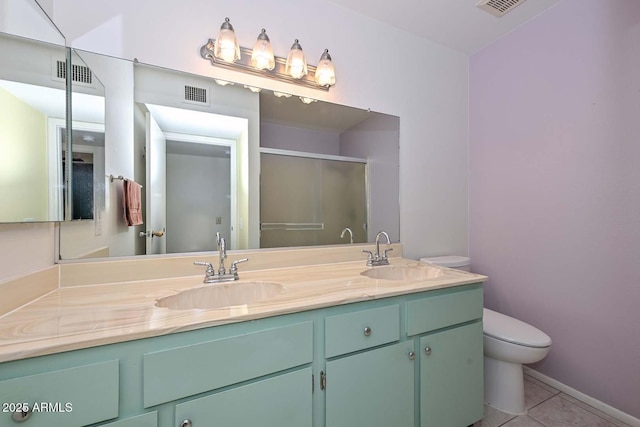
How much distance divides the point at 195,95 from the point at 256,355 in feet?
4.05

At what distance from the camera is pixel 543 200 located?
175cm

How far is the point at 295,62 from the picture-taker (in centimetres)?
149

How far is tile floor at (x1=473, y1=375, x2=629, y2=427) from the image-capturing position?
1.42 meters

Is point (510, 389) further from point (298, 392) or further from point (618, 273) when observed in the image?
point (298, 392)

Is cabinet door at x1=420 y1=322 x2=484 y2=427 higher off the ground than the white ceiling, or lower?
lower

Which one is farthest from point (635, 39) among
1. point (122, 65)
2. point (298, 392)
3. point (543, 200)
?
point (122, 65)

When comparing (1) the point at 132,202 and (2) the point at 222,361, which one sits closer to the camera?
(2) the point at 222,361

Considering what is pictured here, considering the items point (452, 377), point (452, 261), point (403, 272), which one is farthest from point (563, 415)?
point (403, 272)

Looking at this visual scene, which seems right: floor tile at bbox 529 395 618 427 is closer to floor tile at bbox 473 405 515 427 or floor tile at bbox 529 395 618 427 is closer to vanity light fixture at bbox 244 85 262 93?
floor tile at bbox 473 405 515 427

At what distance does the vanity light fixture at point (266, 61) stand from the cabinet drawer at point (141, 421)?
1.47 metres

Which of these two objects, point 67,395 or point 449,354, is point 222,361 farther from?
point 449,354

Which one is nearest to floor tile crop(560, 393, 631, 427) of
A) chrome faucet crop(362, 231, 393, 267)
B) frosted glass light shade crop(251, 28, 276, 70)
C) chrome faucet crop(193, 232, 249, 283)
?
chrome faucet crop(362, 231, 393, 267)

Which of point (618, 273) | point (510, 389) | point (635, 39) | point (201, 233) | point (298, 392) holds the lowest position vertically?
point (510, 389)

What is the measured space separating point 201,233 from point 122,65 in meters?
0.84
